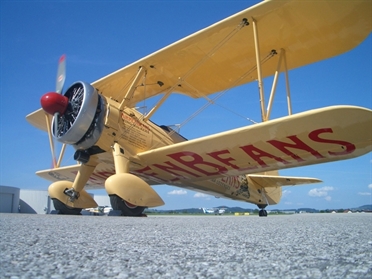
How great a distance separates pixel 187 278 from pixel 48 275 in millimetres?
477

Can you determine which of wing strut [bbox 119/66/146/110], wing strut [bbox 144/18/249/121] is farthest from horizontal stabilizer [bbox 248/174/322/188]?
wing strut [bbox 119/66/146/110]

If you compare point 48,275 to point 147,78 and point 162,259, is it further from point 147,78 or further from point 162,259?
point 147,78

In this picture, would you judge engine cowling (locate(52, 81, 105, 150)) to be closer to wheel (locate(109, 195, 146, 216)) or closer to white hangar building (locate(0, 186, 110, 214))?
wheel (locate(109, 195, 146, 216))

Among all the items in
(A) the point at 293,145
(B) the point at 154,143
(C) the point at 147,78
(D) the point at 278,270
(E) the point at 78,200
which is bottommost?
(D) the point at 278,270

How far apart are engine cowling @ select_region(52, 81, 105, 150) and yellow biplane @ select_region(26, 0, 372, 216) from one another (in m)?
0.02

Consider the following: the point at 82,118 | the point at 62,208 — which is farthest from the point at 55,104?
the point at 62,208

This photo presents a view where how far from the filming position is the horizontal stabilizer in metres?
11.1

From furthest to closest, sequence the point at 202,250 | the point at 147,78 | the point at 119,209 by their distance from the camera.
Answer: the point at 147,78
the point at 119,209
the point at 202,250

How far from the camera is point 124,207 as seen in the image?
5.65 metres

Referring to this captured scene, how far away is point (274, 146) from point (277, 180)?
6474 mm

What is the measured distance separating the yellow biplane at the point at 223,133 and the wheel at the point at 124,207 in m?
0.02

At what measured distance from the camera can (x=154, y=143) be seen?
7.65 metres

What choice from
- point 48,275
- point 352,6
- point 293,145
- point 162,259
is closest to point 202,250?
point 162,259

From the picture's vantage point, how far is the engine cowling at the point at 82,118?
20.9ft
